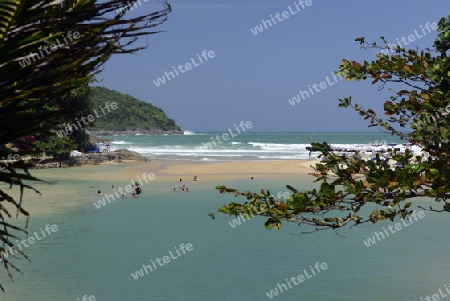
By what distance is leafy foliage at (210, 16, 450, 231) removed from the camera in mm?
4613

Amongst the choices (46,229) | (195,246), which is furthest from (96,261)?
(46,229)

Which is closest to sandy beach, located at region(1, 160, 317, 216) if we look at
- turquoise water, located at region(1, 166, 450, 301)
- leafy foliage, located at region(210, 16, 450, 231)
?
turquoise water, located at region(1, 166, 450, 301)

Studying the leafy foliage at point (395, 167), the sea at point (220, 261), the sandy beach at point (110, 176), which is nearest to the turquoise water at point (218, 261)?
the sea at point (220, 261)

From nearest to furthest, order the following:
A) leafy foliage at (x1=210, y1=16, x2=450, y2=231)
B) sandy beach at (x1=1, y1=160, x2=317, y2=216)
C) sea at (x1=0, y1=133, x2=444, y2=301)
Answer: leafy foliage at (x1=210, y1=16, x2=450, y2=231)
sea at (x1=0, y1=133, x2=444, y2=301)
sandy beach at (x1=1, y1=160, x2=317, y2=216)

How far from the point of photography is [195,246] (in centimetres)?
1900

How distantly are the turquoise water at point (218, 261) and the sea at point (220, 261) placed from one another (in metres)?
0.03

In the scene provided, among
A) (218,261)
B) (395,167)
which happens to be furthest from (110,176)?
(395,167)

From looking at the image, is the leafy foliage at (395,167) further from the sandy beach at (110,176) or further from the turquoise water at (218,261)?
the sandy beach at (110,176)

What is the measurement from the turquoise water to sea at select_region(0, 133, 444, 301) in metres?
0.03

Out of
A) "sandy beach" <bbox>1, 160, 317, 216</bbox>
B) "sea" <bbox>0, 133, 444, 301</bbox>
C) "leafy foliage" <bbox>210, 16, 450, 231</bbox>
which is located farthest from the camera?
"sandy beach" <bbox>1, 160, 317, 216</bbox>

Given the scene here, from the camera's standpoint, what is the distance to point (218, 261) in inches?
667

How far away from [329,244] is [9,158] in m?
17.2

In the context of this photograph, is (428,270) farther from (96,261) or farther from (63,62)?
(63,62)

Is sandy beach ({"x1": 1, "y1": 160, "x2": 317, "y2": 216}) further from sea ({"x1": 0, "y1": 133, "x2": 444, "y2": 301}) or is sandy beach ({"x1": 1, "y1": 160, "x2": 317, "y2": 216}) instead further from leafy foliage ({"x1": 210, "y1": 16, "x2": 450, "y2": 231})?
leafy foliage ({"x1": 210, "y1": 16, "x2": 450, "y2": 231})
